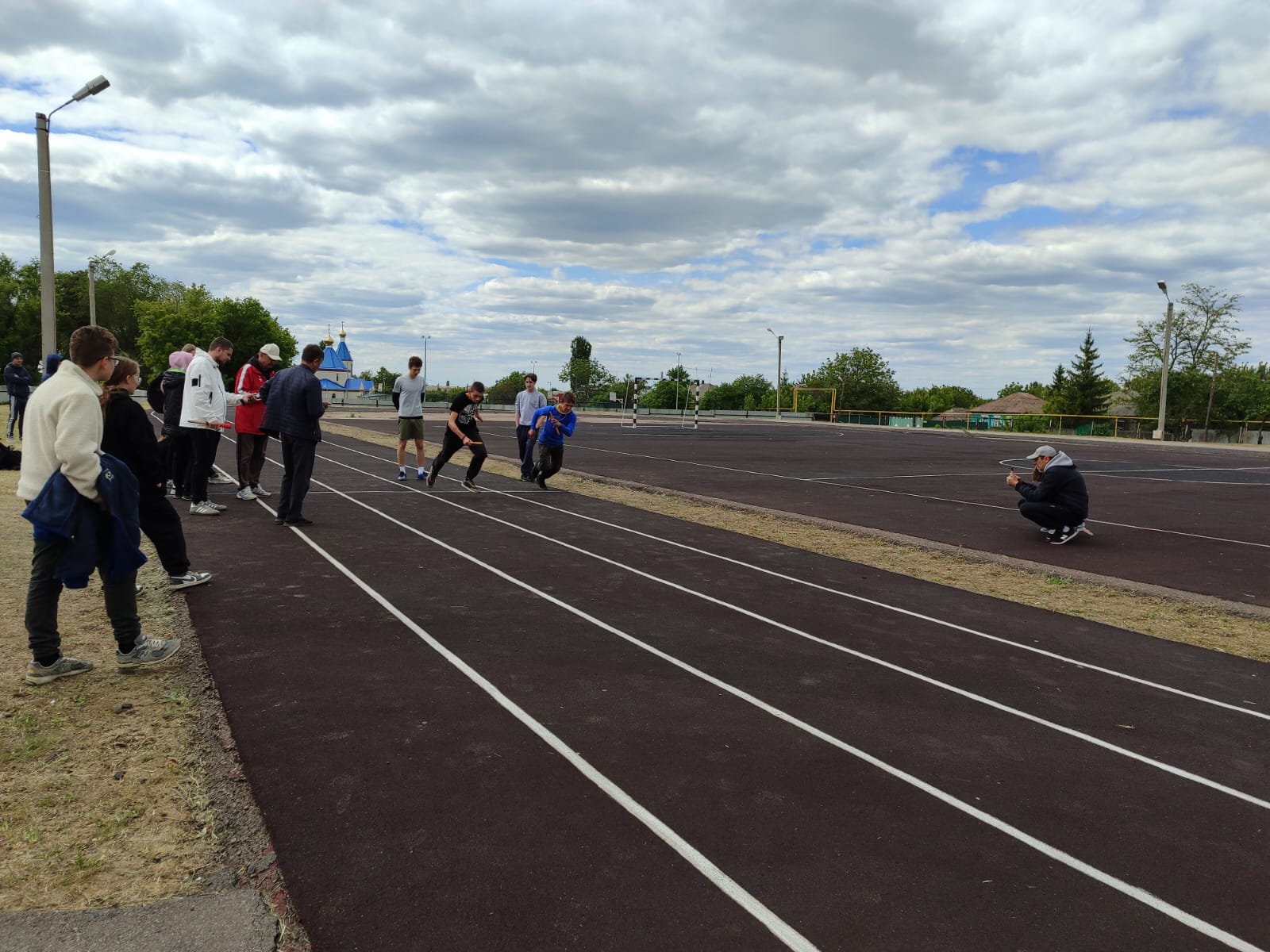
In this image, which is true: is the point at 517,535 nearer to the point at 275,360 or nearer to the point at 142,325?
the point at 275,360

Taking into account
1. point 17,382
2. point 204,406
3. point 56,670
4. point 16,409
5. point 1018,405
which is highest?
point 1018,405

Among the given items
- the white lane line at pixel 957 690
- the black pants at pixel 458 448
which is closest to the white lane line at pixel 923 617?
the white lane line at pixel 957 690

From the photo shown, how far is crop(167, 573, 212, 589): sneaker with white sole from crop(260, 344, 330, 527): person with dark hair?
279 cm

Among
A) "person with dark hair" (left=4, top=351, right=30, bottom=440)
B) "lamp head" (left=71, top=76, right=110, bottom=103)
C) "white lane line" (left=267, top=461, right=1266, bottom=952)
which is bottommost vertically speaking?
"white lane line" (left=267, top=461, right=1266, bottom=952)

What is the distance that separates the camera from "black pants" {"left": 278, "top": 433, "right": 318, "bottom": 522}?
376 inches

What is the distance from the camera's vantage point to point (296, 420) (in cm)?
942

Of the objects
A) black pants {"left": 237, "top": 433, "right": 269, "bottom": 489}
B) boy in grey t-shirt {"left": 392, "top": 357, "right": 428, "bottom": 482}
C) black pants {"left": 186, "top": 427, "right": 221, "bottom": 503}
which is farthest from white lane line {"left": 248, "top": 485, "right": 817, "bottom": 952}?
boy in grey t-shirt {"left": 392, "top": 357, "right": 428, "bottom": 482}

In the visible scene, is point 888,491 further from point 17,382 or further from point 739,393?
point 739,393

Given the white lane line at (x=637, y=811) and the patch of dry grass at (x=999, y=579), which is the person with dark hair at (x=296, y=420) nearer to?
the white lane line at (x=637, y=811)

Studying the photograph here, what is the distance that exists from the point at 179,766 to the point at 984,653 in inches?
190

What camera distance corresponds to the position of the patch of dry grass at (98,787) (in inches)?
112

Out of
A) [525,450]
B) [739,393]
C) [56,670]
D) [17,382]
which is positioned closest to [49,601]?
[56,670]

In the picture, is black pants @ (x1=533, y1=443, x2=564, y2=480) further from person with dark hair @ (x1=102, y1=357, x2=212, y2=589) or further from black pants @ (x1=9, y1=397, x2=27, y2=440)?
black pants @ (x1=9, y1=397, x2=27, y2=440)

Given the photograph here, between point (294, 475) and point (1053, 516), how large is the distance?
886 centimetres
